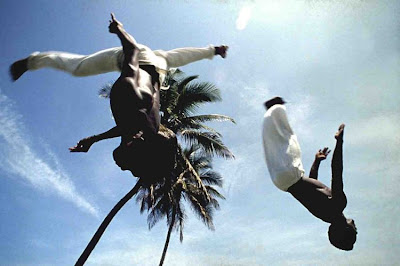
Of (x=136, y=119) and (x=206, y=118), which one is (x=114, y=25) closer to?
(x=136, y=119)

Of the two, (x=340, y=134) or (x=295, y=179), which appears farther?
(x=295, y=179)

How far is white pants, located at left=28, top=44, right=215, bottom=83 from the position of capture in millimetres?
3186

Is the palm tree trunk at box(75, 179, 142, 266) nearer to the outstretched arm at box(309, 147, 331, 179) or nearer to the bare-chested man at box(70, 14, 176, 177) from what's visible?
the outstretched arm at box(309, 147, 331, 179)

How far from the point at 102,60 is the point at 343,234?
10.2 feet

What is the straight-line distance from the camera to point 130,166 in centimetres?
280

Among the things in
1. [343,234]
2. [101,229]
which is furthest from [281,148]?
[101,229]

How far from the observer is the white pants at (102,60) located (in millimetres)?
3186

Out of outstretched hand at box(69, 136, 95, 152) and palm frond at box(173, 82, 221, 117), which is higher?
palm frond at box(173, 82, 221, 117)

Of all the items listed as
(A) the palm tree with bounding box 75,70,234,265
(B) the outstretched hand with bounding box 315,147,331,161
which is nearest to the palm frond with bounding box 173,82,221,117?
(A) the palm tree with bounding box 75,70,234,265

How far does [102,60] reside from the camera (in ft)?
10.6

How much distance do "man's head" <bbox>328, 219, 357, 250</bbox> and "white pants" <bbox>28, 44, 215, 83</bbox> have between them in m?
2.45

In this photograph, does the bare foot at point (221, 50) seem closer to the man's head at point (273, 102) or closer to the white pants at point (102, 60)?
the white pants at point (102, 60)

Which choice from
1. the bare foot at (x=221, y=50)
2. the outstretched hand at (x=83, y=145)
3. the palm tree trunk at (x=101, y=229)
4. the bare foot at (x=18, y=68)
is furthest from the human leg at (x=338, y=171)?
the palm tree trunk at (x=101, y=229)

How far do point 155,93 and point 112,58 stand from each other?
584mm
